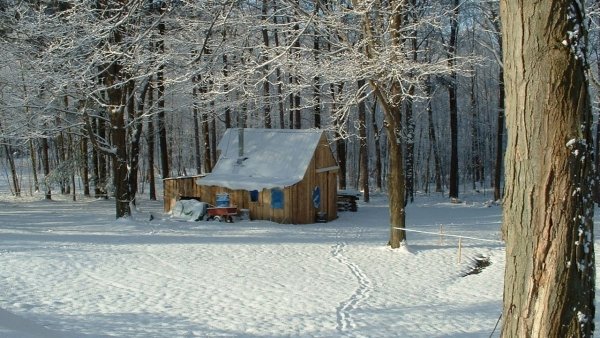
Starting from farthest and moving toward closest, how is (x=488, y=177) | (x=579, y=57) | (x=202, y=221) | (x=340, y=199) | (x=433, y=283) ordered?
1. (x=488, y=177)
2. (x=340, y=199)
3. (x=202, y=221)
4. (x=433, y=283)
5. (x=579, y=57)

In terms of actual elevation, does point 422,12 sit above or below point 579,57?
above

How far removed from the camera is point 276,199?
21.6 meters

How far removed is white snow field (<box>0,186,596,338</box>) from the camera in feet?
28.6

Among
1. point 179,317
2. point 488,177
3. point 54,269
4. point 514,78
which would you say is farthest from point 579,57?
point 488,177

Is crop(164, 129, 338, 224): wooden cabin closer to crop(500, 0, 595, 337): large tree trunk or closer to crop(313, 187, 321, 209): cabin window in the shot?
crop(313, 187, 321, 209): cabin window

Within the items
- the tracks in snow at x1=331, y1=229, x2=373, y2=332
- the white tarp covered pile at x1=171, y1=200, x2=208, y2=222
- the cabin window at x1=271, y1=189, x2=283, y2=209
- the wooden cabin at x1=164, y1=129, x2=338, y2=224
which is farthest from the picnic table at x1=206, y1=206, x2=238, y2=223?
the tracks in snow at x1=331, y1=229, x2=373, y2=332

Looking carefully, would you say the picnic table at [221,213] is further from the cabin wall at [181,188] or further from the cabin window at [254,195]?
the cabin wall at [181,188]

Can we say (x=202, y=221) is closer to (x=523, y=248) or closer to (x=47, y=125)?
(x=47, y=125)

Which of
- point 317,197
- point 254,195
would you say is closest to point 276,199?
point 254,195

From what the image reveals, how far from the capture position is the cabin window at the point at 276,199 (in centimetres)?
2156

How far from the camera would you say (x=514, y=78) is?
2867mm

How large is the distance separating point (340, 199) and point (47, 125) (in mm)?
12462

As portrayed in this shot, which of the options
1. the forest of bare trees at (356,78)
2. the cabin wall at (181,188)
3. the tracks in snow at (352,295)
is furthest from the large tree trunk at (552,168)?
the cabin wall at (181,188)

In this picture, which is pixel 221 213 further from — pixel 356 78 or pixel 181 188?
pixel 356 78
